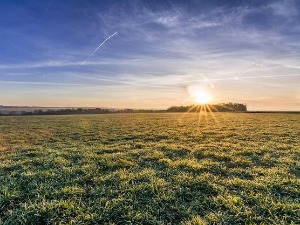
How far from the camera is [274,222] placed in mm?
4672

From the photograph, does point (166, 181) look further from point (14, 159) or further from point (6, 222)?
point (14, 159)

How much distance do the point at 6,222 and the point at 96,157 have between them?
540 centimetres

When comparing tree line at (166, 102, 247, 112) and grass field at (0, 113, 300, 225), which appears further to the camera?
tree line at (166, 102, 247, 112)

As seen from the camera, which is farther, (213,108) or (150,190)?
(213,108)

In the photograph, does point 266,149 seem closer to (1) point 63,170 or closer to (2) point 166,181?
(2) point 166,181

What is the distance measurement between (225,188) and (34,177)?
6.16m

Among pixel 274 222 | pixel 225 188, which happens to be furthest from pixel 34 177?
pixel 274 222

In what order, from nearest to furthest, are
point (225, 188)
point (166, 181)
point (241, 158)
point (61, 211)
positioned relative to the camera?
point (61, 211)
point (225, 188)
point (166, 181)
point (241, 158)

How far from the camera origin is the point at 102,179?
7.09 metres

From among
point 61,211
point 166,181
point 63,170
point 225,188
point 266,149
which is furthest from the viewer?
point 266,149

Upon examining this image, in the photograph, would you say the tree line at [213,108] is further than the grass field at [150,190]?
Yes

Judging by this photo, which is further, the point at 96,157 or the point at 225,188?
the point at 96,157

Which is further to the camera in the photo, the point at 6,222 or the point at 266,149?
the point at 266,149

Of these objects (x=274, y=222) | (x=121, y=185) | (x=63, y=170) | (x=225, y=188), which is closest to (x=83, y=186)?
(x=121, y=185)
